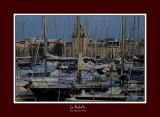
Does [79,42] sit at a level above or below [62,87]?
above

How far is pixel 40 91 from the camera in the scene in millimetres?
4219

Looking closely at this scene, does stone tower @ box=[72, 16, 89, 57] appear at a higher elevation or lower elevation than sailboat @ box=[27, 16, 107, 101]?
higher

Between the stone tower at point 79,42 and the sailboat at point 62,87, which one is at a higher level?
the stone tower at point 79,42

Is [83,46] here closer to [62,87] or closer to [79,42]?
[79,42]

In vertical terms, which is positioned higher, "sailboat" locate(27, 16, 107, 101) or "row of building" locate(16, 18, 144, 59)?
"row of building" locate(16, 18, 144, 59)

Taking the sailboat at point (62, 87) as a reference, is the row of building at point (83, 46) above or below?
→ above

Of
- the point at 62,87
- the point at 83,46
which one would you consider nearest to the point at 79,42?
the point at 83,46

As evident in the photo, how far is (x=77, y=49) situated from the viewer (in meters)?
4.20

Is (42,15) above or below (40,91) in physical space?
above
